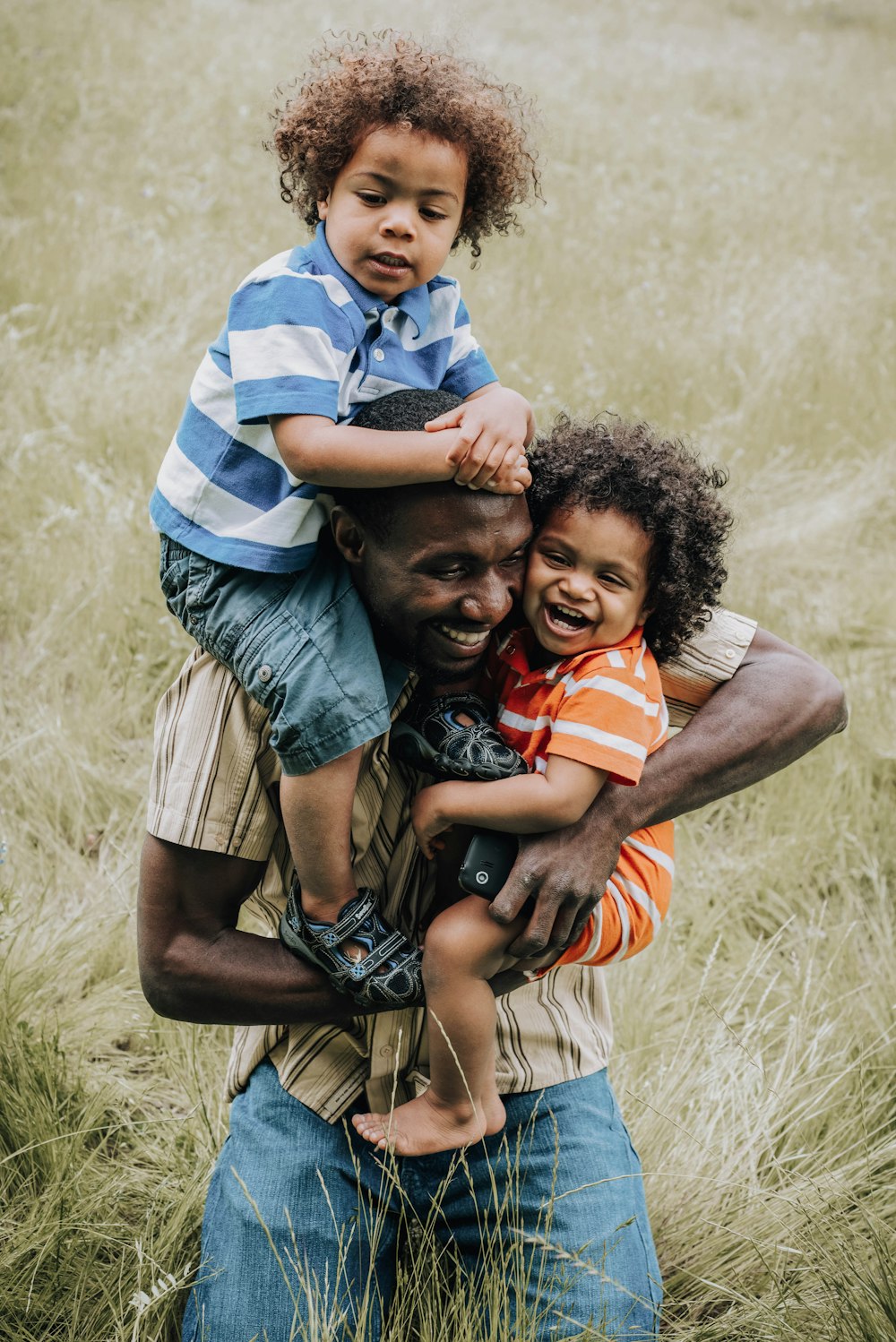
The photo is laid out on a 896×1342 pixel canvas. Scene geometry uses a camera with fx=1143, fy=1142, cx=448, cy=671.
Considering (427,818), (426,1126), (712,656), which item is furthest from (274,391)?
(426,1126)

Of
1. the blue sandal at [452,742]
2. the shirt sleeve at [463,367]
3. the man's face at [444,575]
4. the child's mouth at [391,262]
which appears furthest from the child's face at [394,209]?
the blue sandal at [452,742]

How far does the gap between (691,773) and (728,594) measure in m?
2.66

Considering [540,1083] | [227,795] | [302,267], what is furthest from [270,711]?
[540,1083]

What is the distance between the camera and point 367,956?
198 centimetres

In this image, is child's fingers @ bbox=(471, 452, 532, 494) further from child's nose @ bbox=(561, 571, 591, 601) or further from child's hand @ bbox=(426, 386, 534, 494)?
child's nose @ bbox=(561, 571, 591, 601)

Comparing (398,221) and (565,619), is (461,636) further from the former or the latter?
(398,221)

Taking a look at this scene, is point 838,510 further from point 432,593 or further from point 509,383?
point 432,593

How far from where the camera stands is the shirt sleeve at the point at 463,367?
2.21 m

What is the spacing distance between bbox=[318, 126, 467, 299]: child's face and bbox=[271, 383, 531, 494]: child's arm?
38cm

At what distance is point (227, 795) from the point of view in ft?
6.72

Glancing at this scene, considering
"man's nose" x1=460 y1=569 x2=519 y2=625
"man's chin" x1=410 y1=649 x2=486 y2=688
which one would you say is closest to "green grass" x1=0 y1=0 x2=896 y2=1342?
"man's chin" x1=410 y1=649 x2=486 y2=688

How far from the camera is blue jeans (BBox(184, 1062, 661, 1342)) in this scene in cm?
205

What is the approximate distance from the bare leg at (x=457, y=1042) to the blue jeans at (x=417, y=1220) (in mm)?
61

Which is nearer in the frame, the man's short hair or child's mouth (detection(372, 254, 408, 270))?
the man's short hair
